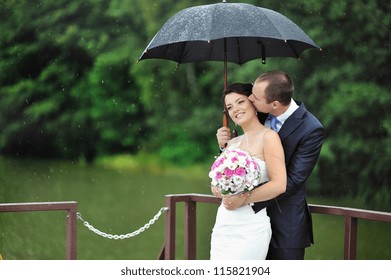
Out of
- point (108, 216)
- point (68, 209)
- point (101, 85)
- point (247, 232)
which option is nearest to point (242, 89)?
point (247, 232)

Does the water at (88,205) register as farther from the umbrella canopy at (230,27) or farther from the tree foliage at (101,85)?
the umbrella canopy at (230,27)

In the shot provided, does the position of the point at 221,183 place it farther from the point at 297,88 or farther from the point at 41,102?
the point at 41,102

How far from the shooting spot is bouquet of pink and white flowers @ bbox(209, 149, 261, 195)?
321cm

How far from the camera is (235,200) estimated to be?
3355 mm

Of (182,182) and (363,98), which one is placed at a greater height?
(363,98)

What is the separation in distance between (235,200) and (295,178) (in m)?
0.29

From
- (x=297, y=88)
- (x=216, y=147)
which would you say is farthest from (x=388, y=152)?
(x=216, y=147)

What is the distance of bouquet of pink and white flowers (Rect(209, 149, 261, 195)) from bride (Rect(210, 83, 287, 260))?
2.9 inches

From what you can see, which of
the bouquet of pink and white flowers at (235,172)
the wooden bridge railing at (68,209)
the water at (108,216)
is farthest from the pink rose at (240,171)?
the water at (108,216)

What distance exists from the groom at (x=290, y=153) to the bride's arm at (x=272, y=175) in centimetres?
8

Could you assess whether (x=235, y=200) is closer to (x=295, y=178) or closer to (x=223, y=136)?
(x=295, y=178)

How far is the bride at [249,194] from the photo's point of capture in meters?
3.31
